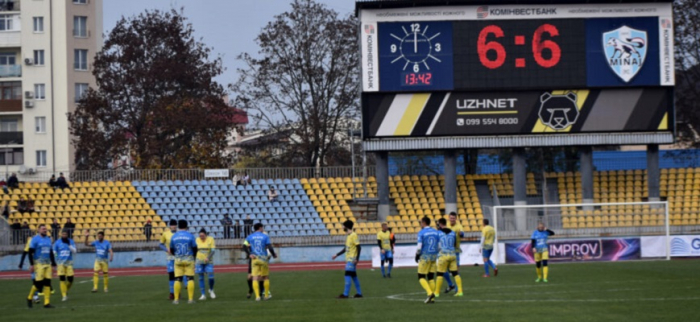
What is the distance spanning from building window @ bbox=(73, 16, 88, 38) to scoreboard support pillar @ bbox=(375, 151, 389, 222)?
3940cm

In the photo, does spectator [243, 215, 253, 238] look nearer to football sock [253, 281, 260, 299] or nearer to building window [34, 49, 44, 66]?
football sock [253, 281, 260, 299]

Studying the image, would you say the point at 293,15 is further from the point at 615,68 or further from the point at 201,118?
the point at 615,68

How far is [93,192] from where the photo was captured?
5000 cm

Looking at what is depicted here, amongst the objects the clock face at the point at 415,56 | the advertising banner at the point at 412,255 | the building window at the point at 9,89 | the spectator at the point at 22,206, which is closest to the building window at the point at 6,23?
the building window at the point at 9,89

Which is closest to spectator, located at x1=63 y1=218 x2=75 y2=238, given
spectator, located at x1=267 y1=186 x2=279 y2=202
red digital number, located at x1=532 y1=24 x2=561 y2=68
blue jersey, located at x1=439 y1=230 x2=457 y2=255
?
spectator, located at x1=267 y1=186 x2=279 y2=202

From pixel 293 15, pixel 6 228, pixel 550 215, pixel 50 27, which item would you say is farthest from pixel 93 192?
pixel 50 27

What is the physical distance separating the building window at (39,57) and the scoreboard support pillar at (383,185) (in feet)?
125

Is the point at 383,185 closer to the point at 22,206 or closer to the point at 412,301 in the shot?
the point at 22,206

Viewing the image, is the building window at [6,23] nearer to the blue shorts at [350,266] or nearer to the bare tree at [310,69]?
the bare tree at [310,69]

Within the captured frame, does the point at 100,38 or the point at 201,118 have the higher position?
the point at 100,38

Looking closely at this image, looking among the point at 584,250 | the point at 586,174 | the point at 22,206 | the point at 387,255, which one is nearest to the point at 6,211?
the point at 22,206

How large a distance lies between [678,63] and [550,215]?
60.5 feet

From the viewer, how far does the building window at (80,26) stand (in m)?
78.1

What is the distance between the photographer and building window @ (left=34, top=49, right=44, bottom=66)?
75.4m
